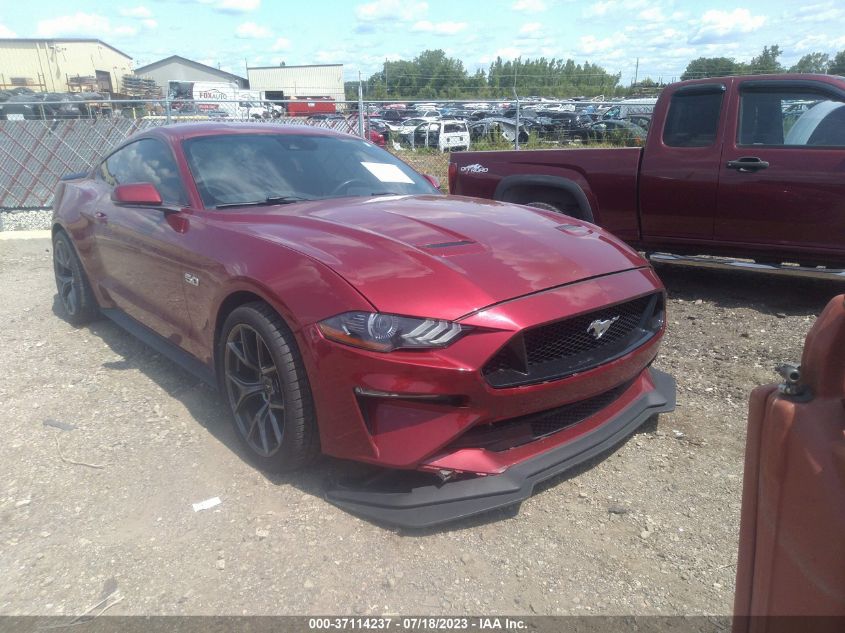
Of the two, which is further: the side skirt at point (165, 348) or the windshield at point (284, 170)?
the windshield at point (284, 170)

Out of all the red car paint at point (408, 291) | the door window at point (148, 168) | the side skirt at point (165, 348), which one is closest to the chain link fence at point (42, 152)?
the door window at point (148, 168)

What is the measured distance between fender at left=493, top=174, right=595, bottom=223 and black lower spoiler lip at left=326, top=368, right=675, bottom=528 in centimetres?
333

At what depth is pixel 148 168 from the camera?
406 centimetres

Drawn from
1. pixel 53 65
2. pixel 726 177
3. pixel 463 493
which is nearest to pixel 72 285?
pixel 463 493

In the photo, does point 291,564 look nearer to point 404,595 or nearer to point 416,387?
point 404,595

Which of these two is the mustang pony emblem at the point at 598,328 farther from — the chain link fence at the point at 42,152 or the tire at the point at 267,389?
the chain link fence at the point at 42,152

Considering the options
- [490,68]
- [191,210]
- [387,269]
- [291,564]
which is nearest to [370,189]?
[191,210]

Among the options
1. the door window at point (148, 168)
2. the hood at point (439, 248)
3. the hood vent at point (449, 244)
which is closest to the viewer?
the hood at point (439, 248)

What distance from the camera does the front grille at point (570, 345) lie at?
236 centimetres

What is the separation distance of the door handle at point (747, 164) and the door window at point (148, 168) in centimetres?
Result: 402

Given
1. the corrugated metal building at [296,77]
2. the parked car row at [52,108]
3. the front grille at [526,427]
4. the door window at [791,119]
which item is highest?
the corrugated metal building at [296,77]

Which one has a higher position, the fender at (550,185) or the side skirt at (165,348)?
the fender at (550,185)

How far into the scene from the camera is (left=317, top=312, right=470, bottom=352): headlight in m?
2.31

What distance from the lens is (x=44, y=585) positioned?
89.7 inches
